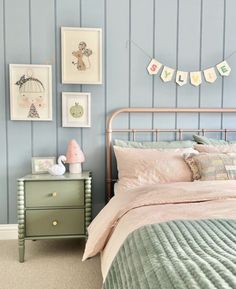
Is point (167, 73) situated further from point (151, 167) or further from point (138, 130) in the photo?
point (151, 167)

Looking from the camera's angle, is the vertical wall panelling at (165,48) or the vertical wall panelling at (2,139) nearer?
the vertical wall panelling at (2,139)

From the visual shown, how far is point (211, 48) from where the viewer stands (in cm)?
261

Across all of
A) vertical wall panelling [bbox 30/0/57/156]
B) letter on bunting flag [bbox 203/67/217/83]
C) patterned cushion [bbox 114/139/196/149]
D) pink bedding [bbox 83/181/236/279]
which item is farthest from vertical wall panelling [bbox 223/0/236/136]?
vertical wall panelling [bbox 30/0/57/156]

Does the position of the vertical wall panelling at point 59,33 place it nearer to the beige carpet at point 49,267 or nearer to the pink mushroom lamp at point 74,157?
the pink mushroom lamp at point 74,157

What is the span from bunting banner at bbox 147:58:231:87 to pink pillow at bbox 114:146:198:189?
679 mm

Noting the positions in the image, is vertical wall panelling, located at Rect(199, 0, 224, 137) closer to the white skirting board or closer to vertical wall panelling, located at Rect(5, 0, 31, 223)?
vertical wall panelling, located at Rect(5, 0, 31, 223)

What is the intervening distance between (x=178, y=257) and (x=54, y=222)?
1.45 meters

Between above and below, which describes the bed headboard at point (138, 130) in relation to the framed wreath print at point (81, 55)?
below

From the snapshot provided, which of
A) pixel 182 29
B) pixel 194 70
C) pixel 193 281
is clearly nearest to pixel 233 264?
pixel 193 281

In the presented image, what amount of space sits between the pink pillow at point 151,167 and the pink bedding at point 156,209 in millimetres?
333

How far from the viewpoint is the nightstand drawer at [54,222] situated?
7.06 feet

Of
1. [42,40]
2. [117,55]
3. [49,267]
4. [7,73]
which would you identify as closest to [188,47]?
[117,55]

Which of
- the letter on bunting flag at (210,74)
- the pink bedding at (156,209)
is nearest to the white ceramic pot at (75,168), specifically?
the pink bedding at (156,209)

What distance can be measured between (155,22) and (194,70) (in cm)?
54
